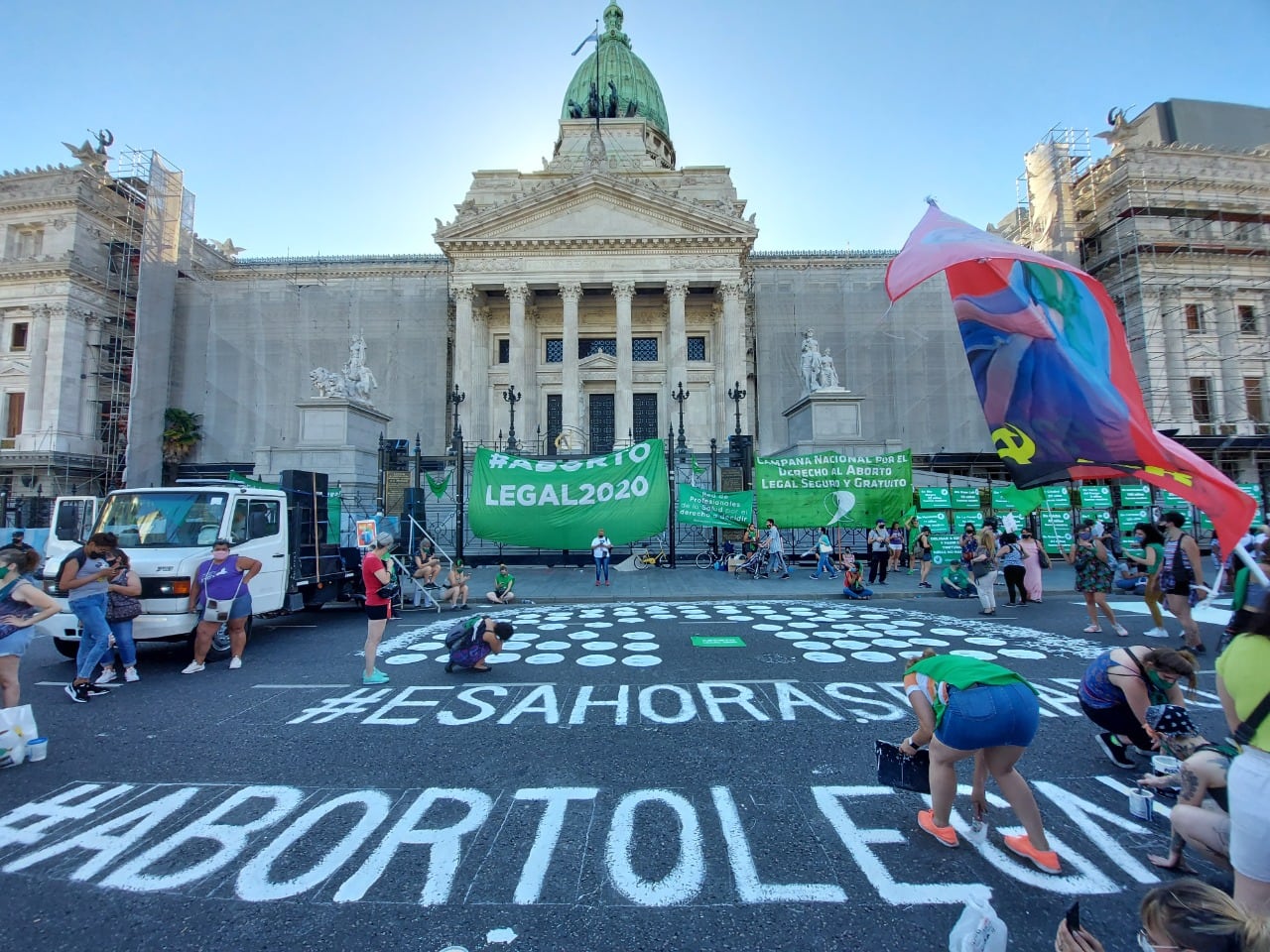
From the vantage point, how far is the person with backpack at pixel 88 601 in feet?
19.3

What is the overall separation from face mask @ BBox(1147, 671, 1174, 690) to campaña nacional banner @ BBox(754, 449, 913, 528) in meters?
11.4

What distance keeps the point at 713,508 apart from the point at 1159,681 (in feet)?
38.9

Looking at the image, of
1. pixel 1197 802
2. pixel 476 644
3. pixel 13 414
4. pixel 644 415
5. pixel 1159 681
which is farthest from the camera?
pixel 644 415

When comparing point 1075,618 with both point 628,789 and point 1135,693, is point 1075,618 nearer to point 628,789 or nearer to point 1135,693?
point 1135,693

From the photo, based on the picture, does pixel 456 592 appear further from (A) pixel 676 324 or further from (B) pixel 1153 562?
(A) pixel 676 324

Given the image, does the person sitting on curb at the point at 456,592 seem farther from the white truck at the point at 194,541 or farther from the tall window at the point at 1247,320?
the tall window at the point at 1247,320

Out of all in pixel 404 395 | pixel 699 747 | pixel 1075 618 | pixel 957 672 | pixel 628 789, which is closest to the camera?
pixel 957 672

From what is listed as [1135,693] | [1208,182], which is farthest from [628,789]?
[1208,182]

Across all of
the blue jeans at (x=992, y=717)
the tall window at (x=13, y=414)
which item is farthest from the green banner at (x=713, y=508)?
the tall window at (x=13, y=414)

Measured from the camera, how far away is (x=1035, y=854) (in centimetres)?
293

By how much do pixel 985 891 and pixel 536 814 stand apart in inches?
89.1

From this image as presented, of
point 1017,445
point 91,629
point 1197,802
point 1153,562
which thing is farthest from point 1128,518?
point 91,629

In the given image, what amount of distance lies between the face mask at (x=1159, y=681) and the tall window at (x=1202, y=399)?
1420 inches

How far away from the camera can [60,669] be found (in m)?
7.18
